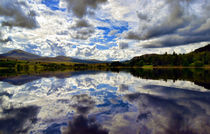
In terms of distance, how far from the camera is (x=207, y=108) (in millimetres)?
16938

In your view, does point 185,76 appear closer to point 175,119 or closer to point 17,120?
point 175,119

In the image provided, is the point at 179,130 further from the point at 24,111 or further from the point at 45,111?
the point at 24,111

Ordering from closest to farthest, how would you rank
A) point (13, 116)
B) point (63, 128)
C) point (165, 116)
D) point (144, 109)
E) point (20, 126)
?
point (63, 128) → point (20, 126) → point (165, 116) → point (13, 116) → point (144, 109)

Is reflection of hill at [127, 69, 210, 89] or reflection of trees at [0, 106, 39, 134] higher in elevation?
reflection of trees at [0, 106, 39, 134]

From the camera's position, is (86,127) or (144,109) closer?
(86,127)

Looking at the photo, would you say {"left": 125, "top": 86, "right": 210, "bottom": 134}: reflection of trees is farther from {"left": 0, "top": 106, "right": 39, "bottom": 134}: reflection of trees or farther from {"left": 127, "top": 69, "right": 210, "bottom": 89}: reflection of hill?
{"left": 127, "top": 69, "right": 210, "bottom": 89}: reflection of hill

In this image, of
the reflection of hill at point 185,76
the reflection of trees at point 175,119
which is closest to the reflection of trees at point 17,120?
the reflection of trees at point 175,119

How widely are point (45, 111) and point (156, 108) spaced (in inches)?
604

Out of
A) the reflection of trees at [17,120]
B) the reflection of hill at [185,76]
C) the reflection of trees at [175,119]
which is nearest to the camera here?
the reflection of trees at [175,119]

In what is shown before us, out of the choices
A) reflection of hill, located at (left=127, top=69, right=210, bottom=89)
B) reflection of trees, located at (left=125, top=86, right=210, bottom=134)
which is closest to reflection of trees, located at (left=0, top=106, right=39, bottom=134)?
reflection of trees, located at (left=125, top=86, right=210, bottom=134)

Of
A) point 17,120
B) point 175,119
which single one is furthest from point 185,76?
point 17,120

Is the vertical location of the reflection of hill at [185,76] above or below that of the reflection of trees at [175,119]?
below

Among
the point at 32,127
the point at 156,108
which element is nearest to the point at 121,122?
the point at 156,108

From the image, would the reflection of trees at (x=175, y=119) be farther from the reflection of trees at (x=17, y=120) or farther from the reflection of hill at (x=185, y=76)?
the reflection of hill at (x=185, y=76)
